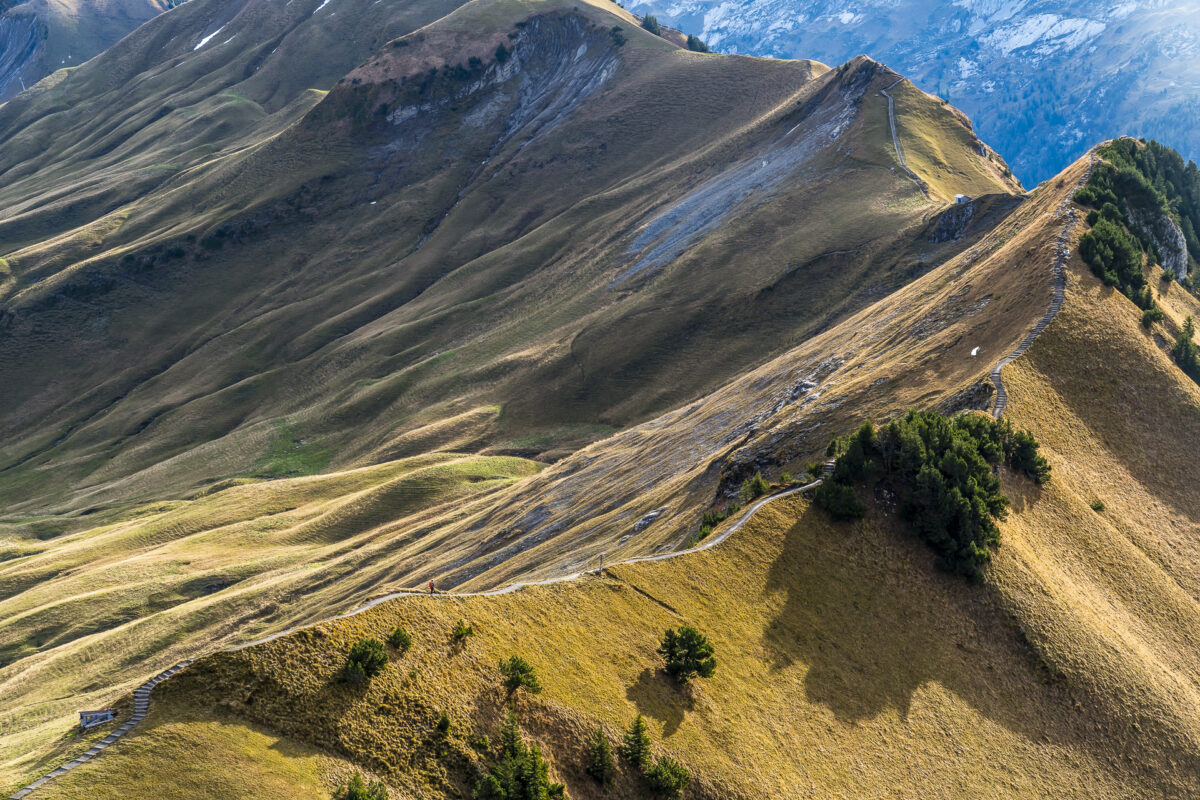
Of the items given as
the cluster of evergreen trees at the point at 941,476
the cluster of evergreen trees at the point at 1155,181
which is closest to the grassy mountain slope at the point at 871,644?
the cluster of evergreen trees at the point at 941,476

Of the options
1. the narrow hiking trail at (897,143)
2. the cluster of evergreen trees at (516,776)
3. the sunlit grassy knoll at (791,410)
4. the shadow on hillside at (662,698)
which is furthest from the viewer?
the narrow hiking trail at (897,143)

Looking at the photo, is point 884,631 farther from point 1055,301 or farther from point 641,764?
point 1055,301

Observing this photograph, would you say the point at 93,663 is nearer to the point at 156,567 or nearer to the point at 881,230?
the point at 156,567

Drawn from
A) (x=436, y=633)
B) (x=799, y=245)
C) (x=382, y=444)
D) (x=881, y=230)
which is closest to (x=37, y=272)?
(x=382, y=444)

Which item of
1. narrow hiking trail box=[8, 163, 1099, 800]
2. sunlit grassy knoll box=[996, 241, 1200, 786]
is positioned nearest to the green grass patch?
narrow hiking trail box=[8, 163, 1099, 800]

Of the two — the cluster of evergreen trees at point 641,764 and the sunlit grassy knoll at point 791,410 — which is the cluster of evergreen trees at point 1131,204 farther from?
the cluster of evergreen trees at point 641,764

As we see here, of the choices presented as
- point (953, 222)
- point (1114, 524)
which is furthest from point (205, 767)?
point (953, 222)
